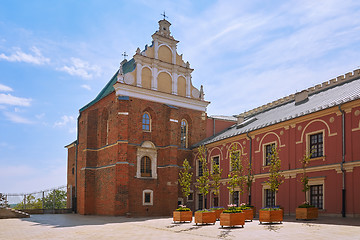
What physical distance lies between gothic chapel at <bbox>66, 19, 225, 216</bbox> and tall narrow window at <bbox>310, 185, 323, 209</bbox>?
1467cm

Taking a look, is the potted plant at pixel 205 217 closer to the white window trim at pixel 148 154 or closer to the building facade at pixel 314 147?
the building facade at pixel 314 147

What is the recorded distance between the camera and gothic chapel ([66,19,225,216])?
3462cm

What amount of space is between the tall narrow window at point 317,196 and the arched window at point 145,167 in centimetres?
1645

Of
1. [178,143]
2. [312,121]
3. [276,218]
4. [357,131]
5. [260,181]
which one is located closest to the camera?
[276,218]

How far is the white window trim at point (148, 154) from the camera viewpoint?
117 feet

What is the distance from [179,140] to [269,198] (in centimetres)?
→ 1278

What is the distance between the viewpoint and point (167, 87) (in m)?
38.5

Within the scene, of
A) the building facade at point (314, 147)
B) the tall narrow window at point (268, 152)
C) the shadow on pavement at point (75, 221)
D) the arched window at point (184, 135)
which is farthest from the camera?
the arched window at point (184, 135)

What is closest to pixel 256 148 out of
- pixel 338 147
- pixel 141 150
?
pixel 338 147

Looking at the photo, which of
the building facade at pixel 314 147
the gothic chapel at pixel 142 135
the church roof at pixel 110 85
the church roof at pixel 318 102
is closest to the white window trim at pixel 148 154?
the gothic chapel at pixel 142 135

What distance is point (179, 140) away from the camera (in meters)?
38.6

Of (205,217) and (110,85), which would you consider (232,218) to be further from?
(110,85)

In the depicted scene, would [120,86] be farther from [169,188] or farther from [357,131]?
[357,131]

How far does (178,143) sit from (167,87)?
5.82m
